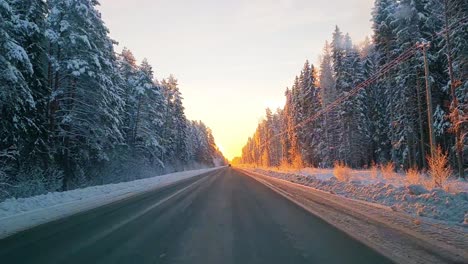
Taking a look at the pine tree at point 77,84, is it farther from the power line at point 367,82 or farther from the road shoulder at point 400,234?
the power line at point 367,82

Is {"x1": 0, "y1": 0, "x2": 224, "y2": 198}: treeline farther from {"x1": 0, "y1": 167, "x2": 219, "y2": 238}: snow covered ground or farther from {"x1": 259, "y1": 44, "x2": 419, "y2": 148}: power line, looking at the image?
{"x1": 259, "y1": 44, "x2": 419, "y2": 148}: power line

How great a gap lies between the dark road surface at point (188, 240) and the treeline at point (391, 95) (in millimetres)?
20234

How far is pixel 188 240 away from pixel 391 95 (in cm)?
3804

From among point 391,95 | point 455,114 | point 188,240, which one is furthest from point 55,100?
point 391,95

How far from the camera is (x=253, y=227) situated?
9062 mm

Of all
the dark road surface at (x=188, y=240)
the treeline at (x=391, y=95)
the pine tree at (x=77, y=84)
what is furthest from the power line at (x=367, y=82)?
the pine tree at (x=77, y=84)

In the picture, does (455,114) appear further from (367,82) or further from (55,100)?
(55,100)

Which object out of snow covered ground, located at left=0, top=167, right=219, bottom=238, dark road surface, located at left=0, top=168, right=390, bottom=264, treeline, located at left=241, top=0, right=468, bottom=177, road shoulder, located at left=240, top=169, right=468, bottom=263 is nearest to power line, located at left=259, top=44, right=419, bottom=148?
treeline, located at left=241, top=0, right=468, bottom=177

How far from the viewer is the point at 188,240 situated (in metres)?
7.57

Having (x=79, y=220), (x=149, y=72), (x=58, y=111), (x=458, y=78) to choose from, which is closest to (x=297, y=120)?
(x=149, y=72)

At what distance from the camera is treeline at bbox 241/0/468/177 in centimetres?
2856

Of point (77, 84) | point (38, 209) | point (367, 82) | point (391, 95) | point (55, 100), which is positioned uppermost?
point (367, 82)

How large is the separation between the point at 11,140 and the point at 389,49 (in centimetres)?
3359

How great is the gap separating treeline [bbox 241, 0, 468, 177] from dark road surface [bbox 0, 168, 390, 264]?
20234mm
